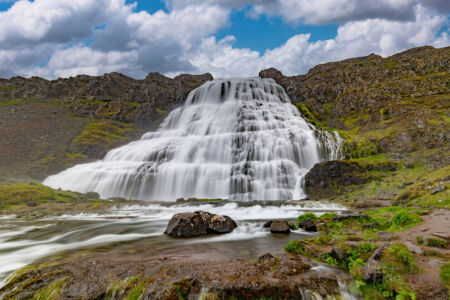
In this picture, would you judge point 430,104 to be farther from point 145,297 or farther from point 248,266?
point 145,297

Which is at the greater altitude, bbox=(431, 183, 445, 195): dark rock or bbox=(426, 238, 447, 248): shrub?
bbox=(431, 183, 445, 195): dark rock

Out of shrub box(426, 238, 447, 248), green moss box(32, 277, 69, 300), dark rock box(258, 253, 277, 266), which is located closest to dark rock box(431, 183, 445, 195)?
shrub box(426, 238, 447, 248)

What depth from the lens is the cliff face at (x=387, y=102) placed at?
32.8m

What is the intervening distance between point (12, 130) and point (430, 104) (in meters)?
80.7

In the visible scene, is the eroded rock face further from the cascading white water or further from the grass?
the grass

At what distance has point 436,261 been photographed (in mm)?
6871

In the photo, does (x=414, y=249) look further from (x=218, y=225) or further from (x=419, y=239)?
(x=218, y=225)

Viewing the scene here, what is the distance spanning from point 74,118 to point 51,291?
7208 centimetres

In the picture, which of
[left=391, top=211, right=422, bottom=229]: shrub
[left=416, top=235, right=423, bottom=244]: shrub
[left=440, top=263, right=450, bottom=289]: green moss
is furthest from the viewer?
[left=391, top=211, right=422, bottom=229]: shrub

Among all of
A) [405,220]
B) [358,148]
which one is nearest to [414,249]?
[405,220]

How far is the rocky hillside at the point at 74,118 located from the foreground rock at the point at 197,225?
141 feet

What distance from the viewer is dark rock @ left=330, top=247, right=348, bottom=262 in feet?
26.5

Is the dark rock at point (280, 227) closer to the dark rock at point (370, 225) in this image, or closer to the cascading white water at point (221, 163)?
the dark rock at point (370, 225)

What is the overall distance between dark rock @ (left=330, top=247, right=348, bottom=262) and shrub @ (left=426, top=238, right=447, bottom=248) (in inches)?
100
